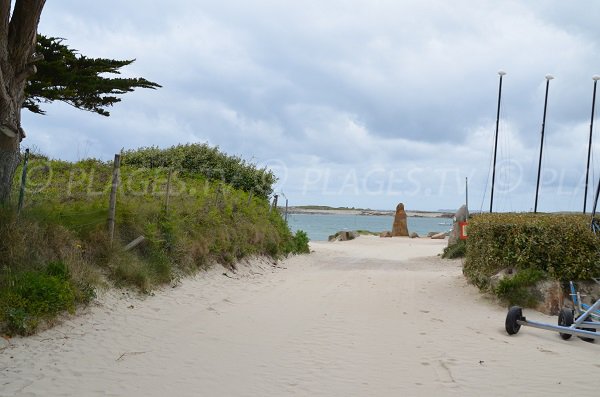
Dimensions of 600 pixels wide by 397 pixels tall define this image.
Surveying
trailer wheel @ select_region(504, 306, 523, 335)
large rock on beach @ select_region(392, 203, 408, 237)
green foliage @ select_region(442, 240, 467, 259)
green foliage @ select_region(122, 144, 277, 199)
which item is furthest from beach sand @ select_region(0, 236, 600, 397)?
large rock on beach @ select_region(392, 203, 408, 237)

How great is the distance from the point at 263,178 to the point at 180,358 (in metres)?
18.3

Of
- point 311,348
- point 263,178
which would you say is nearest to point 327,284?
point 311,348

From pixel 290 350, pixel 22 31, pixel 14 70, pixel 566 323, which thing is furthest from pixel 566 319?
pixel 22 31

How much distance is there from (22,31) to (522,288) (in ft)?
34.2

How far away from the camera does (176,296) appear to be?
10.0m

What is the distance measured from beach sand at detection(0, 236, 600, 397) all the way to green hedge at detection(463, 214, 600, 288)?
102cm

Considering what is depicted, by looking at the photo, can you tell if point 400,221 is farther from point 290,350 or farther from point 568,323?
point 290,350

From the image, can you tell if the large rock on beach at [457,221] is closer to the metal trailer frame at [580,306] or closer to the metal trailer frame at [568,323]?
the metal trailer frame at [580,306]

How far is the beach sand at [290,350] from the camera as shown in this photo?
563cm

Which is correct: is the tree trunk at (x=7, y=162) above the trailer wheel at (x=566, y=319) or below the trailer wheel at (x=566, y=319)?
above

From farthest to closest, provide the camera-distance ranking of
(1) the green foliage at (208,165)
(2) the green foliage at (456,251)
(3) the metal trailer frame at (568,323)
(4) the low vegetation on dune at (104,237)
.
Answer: (1) the green foliage at (208,165) → (2) the green foliage at (456,251) → (3) the metal trailer frame at (568,323) → (4) the low vegetation on dune at (104,237)

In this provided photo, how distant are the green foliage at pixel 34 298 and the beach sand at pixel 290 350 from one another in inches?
9.6

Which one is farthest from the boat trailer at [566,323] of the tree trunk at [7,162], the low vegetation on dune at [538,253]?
the tree trunk at [7,162]

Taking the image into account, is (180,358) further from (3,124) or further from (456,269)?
(456,269)
